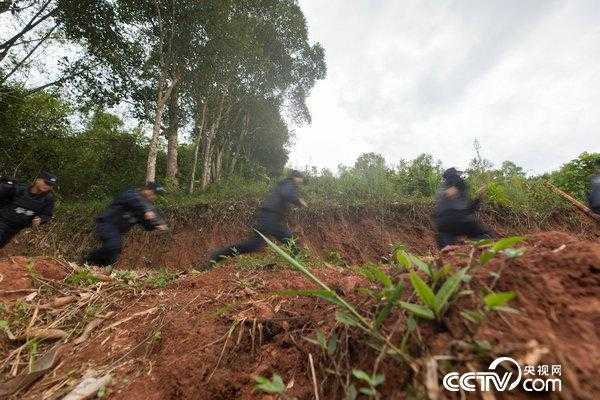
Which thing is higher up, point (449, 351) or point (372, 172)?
point (372, 172)

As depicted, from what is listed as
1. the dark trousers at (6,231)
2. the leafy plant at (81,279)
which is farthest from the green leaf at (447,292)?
the dark trousers at (6,231)

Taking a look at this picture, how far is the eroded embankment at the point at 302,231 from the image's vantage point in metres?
8.59

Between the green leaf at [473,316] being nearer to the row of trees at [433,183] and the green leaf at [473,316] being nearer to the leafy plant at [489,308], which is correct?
the leafy plant at [489,308]

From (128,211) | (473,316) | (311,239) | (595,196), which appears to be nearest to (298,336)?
(473,316)

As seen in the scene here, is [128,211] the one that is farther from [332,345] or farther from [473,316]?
[473,316]

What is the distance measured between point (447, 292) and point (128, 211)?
18.0 feet

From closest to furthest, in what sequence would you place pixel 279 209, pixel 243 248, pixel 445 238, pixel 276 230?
pixel 445 238 < pixel 243 248 < pixel 276 230 < pixel 279 209

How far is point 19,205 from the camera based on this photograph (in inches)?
196

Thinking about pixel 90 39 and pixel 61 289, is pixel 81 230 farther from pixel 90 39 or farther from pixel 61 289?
pixel 61 289

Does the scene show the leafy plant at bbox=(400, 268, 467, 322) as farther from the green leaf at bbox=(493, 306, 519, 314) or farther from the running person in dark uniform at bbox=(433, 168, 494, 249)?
the running person in dark uniform at bbox=(433, 168, 494, 249)

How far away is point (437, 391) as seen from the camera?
2.64 ft

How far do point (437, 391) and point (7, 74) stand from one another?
16.7 meters

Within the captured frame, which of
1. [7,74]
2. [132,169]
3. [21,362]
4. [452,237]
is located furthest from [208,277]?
[132,169]

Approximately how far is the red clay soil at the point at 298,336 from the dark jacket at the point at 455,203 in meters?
3.46
